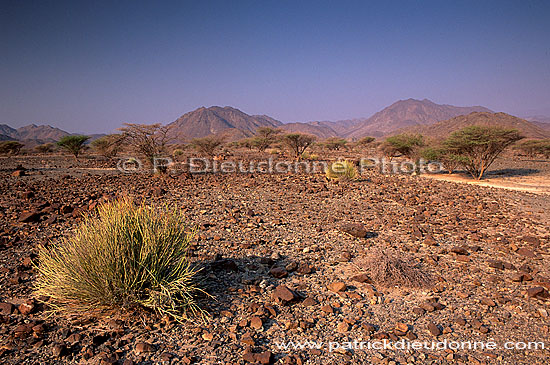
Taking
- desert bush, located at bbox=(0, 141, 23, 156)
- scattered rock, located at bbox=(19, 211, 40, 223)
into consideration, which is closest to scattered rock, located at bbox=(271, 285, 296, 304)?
scattered rock, located at bbox=(19, 211, 40, 223)

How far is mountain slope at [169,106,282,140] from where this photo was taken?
13912cm

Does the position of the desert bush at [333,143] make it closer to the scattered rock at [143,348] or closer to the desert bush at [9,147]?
the desert bush at [9,147]

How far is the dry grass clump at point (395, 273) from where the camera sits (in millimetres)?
3701

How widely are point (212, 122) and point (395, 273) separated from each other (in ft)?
511

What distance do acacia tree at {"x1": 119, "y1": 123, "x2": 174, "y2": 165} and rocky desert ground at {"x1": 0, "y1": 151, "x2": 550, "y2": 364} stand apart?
18.0 ft

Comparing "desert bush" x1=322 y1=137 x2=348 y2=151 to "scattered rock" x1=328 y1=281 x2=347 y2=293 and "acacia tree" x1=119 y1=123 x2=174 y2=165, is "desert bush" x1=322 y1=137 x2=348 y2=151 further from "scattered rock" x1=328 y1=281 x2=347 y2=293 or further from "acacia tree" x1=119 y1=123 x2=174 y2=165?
"scattered rock" x1=328 y1=281 x2=347 y2=293

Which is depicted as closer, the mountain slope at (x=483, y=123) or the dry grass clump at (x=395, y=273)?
the dry grass clump at (x=395, y=273)

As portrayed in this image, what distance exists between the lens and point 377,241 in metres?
5.26

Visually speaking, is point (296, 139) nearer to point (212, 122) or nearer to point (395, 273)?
point (395, 273)

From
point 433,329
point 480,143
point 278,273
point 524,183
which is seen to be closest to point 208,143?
point 480,143

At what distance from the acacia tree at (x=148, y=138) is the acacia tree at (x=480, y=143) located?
14.7m

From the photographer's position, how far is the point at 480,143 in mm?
14016

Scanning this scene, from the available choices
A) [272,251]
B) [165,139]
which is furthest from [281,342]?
[165,139]

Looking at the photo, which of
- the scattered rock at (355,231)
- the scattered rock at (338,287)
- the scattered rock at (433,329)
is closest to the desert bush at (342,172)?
the scattered rock at (355,231)
